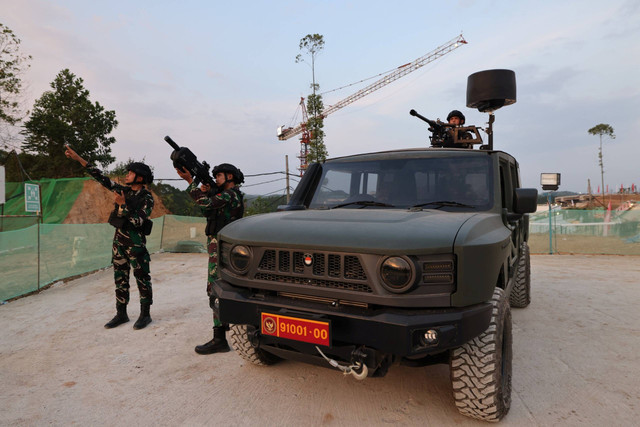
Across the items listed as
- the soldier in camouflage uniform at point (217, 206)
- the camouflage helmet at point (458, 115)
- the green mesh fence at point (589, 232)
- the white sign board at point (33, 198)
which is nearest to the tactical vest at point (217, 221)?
the soldier in camouflage uniform at point (217, 206)

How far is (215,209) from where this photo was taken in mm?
3836

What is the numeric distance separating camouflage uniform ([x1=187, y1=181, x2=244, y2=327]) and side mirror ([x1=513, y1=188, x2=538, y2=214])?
103 inches

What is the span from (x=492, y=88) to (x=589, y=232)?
885 centimetres

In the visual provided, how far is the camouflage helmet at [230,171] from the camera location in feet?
13.2

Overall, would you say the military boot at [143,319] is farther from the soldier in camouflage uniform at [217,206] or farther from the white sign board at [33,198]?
the white sign board at [33,198]

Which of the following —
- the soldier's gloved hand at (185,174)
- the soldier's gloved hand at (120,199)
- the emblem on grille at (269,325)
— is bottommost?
the emblem on grille at (269,325)

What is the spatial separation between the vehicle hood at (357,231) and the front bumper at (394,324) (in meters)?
0.36

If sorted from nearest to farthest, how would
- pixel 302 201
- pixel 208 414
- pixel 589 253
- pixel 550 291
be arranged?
pixel 208 414 < pixel 302 201 < pixel 550 291 < pixel 589 253

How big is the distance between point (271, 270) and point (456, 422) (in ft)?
5.27

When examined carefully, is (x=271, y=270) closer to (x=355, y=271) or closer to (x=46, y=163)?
(x=355, y=271)

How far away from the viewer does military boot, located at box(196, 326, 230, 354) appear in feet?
12.7

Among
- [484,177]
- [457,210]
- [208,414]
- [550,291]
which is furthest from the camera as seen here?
[550,291]

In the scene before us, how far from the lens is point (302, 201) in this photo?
3609mm

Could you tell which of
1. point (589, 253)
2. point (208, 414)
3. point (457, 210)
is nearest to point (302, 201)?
point (457, 210)
